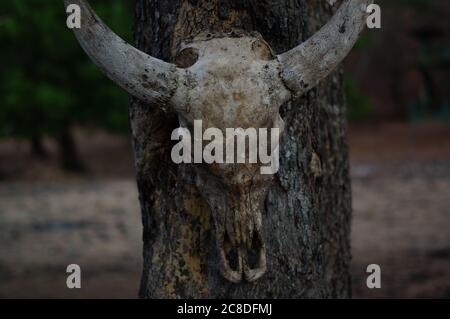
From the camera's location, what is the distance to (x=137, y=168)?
13.1 feet

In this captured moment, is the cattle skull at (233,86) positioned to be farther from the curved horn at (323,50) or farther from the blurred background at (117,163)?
the blurred background at (117,163)

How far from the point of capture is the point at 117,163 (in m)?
18.5

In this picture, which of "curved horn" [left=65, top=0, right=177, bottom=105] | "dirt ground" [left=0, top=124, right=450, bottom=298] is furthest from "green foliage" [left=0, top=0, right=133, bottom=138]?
"curved horn" [left=65, top=0, right=177, bottom=105]

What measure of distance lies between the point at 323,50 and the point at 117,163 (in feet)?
50.9

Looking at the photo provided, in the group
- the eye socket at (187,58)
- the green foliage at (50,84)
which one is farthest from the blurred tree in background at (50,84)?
the eye socket at (187,58)

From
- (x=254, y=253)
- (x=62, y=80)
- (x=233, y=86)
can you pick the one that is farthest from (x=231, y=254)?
(x=62, y=80)

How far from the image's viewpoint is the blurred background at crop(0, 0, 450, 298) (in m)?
8.22

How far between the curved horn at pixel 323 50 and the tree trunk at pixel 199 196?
51cm

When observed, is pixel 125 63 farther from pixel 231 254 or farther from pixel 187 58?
pixel 231 254

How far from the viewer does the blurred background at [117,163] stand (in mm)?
8219

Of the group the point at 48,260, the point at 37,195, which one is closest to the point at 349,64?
the point at 37,195

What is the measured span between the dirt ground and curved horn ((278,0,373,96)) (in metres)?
4.03

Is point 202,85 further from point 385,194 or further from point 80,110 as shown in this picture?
point 80,110
